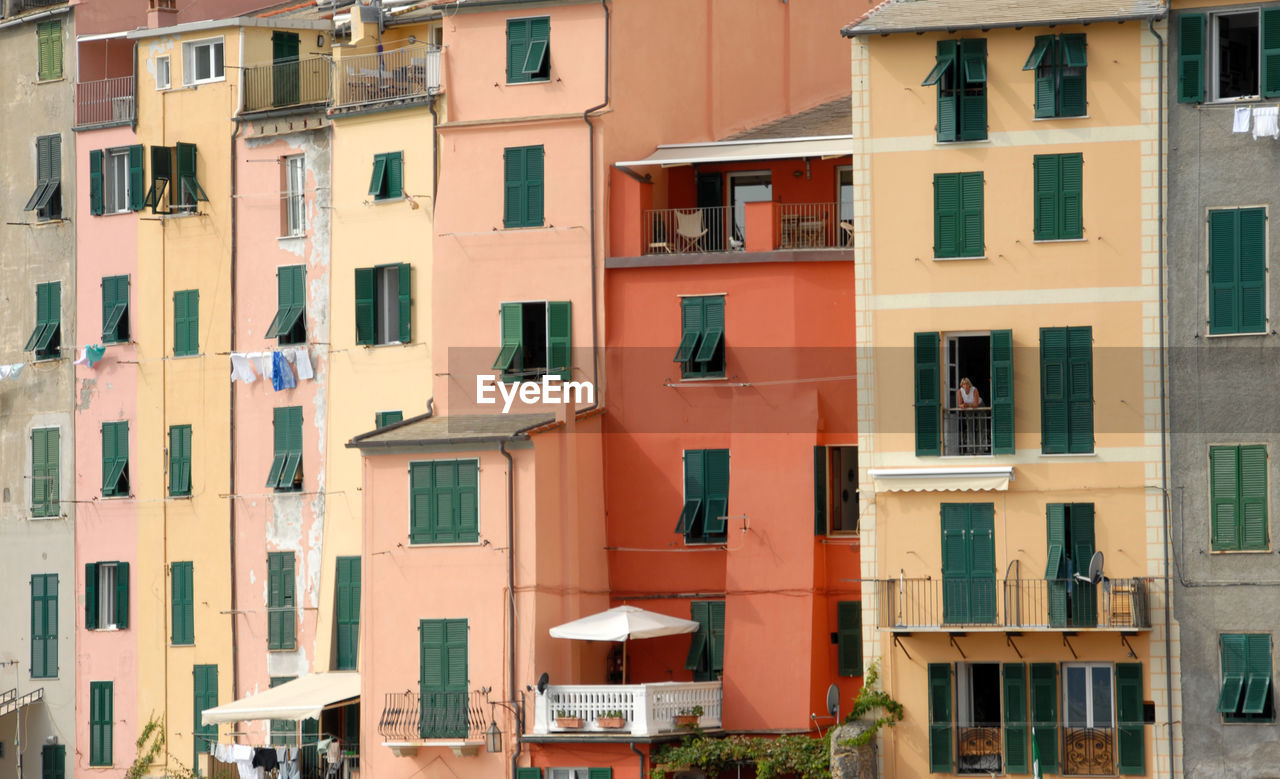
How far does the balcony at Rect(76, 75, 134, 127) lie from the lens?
6694 cm

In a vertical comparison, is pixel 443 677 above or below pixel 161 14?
below

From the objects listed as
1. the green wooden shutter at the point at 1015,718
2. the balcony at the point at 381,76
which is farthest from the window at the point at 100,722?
the green wooden shutter at the point at 1015,718

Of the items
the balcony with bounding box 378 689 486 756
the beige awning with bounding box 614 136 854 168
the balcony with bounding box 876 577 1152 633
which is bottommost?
the balcony with bounding box 378 689 486 756

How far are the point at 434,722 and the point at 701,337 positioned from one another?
388 inches

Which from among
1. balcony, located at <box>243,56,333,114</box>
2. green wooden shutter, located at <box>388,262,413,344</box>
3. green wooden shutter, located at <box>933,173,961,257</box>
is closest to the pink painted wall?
balcony, located at <box>243,56,333,114</box>

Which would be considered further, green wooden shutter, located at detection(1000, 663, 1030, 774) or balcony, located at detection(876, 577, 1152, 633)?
green wooden shutter, located at detection(1000, 663, 1030, 774)

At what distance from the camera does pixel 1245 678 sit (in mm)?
50156

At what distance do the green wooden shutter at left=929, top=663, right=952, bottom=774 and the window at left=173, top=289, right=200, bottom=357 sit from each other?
21.6 metres

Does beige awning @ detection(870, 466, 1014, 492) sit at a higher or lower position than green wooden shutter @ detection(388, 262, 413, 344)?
lower

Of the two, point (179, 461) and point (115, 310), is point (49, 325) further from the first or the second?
point (179, 461)

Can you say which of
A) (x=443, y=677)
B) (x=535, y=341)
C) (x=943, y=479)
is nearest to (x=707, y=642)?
(x=443, y=677)

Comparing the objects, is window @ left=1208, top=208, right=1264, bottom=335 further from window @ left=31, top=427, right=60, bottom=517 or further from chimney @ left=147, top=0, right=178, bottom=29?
window @ left=31, top=427, right=60, bottom=517

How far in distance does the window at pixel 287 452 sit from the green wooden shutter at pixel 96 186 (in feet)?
26.5

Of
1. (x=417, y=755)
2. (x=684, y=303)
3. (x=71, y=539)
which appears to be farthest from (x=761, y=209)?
(x=71, y=539)
